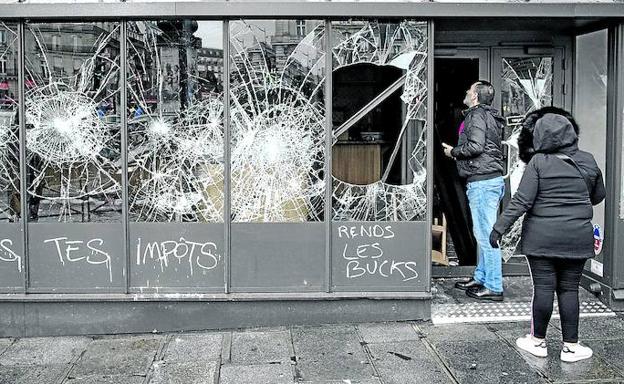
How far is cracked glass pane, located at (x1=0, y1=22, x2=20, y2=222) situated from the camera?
5.86 metres

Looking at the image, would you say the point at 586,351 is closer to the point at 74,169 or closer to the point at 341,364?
the point at 341,364

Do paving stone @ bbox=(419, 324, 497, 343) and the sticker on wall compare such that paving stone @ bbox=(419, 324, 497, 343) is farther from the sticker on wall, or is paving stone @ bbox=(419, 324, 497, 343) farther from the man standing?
the sticker on wall

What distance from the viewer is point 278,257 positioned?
6.02 m

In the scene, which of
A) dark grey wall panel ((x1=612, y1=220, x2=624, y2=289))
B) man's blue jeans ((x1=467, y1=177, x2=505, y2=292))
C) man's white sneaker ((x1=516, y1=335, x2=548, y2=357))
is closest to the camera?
man's white sneaker ((x1=516, y1=335, x2=548, y2=357))

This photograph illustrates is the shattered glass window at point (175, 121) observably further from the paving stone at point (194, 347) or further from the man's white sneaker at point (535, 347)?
the man's white sneaker at point (535, 347)

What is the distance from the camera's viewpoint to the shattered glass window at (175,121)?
5.91 metres

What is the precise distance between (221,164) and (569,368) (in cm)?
315

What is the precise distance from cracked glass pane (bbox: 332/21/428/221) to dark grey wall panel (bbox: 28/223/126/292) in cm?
191

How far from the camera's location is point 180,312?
6004 millimetres

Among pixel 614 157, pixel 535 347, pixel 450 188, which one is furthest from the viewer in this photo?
pixel 450 188

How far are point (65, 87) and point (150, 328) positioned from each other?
2.13 meters

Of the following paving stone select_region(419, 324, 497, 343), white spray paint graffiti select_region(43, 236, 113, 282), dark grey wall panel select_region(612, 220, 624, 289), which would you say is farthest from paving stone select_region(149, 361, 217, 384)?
dark grey wall panel select_region(612, 220, 624, 289)

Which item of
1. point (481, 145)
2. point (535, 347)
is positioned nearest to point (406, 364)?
point (535, 347)

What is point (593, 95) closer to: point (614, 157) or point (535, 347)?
point (614, 157)
